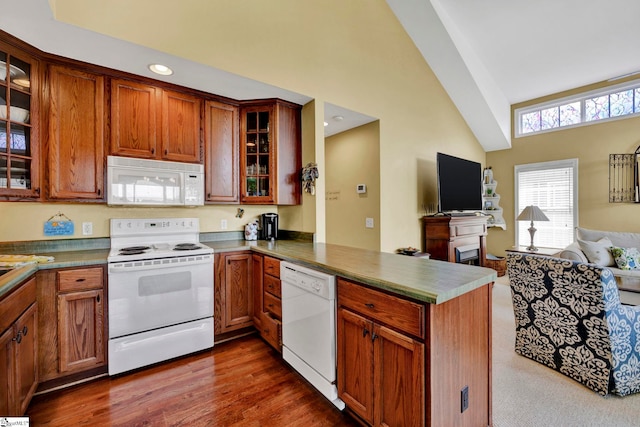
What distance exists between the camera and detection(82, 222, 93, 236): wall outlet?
97.4 inches

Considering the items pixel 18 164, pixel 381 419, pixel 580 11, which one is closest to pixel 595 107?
pixel 580 11

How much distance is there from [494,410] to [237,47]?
340 centimetres

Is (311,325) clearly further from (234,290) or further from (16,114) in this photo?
(16,114)

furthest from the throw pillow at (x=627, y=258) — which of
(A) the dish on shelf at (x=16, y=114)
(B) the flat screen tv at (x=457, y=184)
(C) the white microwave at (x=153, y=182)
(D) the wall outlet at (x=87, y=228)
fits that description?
(A) the dish on shelf at (x=16, y=114)

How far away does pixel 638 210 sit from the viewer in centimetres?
425

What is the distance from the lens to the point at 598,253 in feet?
11.3

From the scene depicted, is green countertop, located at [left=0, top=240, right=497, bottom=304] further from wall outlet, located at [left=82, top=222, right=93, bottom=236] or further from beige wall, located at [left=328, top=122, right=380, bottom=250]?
beige wall, located at [left=328, top=122, right=380, bottom=250]

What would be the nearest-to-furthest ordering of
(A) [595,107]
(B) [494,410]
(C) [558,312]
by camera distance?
1. (B) [494,410]
2. (C) [558,312]
3. (A) [595,107]

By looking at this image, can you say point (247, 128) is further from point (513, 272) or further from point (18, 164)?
point (513, 272)

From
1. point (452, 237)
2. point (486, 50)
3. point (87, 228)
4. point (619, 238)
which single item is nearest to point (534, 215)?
point (619, 238)

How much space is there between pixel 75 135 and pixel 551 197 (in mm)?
6994

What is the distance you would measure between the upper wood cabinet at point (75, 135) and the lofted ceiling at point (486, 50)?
202 mm

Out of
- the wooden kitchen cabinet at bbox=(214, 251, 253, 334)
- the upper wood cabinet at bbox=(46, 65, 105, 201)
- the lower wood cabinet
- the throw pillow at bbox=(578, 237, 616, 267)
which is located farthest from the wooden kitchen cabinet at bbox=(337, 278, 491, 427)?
the throw pillow at bbox=(578, 237, 616, 267)

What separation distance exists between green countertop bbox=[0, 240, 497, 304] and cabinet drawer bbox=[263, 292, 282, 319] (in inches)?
15.9
